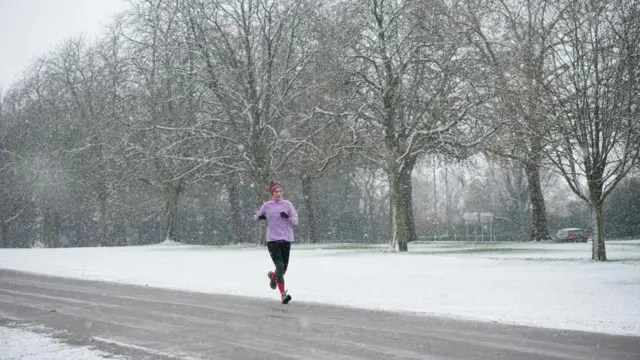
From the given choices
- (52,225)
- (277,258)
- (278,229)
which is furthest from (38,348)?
(52,225)

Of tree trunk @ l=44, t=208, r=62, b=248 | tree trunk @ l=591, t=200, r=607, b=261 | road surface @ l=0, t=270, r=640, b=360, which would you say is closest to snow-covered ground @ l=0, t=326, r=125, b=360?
road surface @ l=0, t=270, r=640, b=360

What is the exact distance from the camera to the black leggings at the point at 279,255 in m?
10.6

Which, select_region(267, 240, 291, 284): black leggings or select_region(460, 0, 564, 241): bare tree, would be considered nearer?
select_region(267, 240, 291, 284): black leggings

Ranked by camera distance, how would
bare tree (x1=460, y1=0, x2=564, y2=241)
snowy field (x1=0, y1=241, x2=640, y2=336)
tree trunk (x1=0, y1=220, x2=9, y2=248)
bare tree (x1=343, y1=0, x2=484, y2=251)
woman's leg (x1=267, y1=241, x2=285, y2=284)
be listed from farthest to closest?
tree trunk (x1=0, y1=220, x2=9, y2=248)
bare tree (x1=343, y1=0, x2=484, y2=251)
bare tree (x1=460, y1=0, x2=564, y2=241)
woman's leg (x1=267, y1=241, x2=285, y2=284)
snowy field (x1=0, y1=241, x2=640, y2=336)

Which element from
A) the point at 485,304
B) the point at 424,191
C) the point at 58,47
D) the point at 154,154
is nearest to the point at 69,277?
the point at 485,304

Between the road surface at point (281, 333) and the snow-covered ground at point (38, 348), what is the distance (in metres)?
0.22

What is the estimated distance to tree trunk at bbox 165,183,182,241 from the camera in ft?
112

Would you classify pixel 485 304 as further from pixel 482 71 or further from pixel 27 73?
pixel 27 73

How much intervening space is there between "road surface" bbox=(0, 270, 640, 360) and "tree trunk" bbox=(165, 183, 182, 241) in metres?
23.6

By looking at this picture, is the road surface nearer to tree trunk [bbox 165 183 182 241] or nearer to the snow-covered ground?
the snow-covered ground

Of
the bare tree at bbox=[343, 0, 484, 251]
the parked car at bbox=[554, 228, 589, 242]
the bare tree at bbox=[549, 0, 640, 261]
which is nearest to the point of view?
the bare tree at bbox=[549, 0, 640, 261]

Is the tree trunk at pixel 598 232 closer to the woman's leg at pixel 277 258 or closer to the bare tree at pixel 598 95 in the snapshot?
the bare tree at pixel 598 95

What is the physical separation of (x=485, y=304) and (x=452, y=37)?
14.3 meters

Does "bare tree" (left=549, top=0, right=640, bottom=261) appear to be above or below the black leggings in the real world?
above
